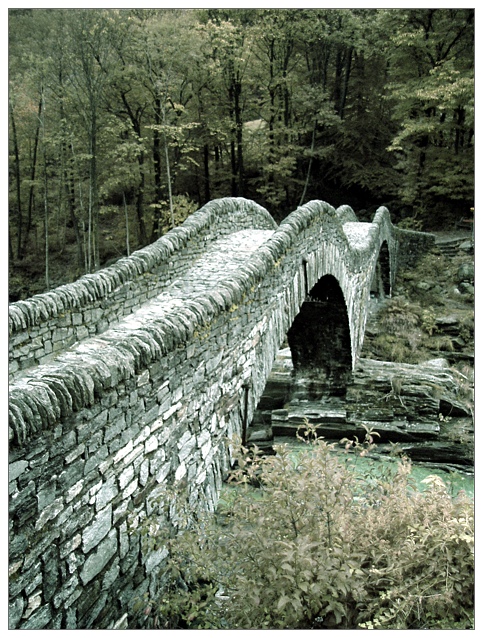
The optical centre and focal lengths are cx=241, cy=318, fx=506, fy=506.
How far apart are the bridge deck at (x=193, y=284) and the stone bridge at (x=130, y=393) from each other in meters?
0.04

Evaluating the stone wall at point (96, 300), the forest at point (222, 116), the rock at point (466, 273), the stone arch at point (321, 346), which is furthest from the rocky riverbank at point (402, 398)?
the forest at point (222, 116)

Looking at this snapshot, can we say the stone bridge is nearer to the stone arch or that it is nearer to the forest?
the stone arch

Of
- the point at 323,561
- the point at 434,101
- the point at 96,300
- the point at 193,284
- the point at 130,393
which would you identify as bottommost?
the point at 323,561

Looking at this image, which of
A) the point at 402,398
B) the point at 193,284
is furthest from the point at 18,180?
the point at 402,398

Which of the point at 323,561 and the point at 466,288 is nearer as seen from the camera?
the point at 323,561

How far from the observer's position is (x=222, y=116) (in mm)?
22250

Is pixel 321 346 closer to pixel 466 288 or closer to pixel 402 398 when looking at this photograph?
pixel 402 398

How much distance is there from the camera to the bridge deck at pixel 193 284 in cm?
502

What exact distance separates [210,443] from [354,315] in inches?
324

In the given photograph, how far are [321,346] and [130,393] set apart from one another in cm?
858

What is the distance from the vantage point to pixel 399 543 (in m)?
3.23

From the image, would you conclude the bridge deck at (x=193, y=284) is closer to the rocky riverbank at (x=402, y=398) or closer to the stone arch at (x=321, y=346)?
the stone arch at (x=321, y=346)

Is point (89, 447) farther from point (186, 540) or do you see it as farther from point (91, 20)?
point (91, 20)

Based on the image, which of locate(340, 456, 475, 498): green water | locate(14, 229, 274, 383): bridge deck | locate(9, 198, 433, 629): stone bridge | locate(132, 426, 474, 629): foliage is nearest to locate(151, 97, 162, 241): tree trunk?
locate(14, 229, 274, 383): bridge deck
